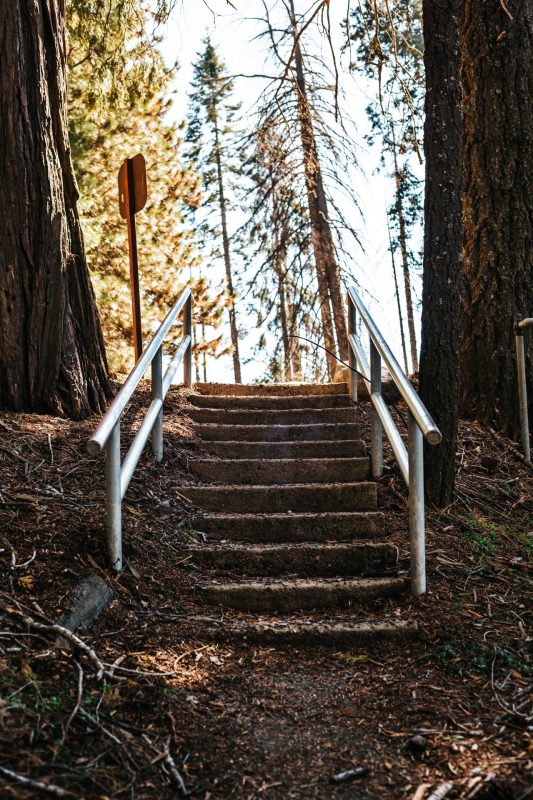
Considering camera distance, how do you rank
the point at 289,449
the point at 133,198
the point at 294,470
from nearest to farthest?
1. the point at 294,470
2. the point at 289,449
3. the point at 133,198

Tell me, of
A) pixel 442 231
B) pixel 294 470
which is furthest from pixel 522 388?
pixel 294 470

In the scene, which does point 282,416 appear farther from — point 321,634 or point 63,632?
point 63,632

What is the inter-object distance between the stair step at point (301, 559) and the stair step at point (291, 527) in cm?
29

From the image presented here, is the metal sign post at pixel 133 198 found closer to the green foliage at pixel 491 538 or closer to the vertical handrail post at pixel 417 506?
the vertical handrail post at pixel 417 506

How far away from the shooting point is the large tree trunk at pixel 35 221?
4.45 meters

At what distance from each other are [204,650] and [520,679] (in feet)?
4.20

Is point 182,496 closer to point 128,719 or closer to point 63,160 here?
point 128,719

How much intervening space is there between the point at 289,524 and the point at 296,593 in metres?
0.70

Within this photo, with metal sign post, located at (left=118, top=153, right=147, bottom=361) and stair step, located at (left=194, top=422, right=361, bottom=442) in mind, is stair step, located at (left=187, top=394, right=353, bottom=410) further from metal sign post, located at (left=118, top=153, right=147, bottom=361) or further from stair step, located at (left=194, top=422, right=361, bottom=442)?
metal sign post, located at (left=118, top=153, right=147, bottom=361)

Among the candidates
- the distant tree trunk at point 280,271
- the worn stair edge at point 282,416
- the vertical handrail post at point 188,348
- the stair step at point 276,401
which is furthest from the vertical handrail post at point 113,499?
the distant tree trunk at point 280,271

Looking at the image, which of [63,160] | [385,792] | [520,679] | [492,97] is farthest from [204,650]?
[492,97]

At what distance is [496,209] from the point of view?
5.70m

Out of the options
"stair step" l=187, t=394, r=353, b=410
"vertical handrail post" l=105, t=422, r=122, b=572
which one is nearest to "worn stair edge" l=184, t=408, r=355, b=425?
"stair step" l=187, t=394, r=353, b=410

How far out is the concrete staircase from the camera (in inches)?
130
